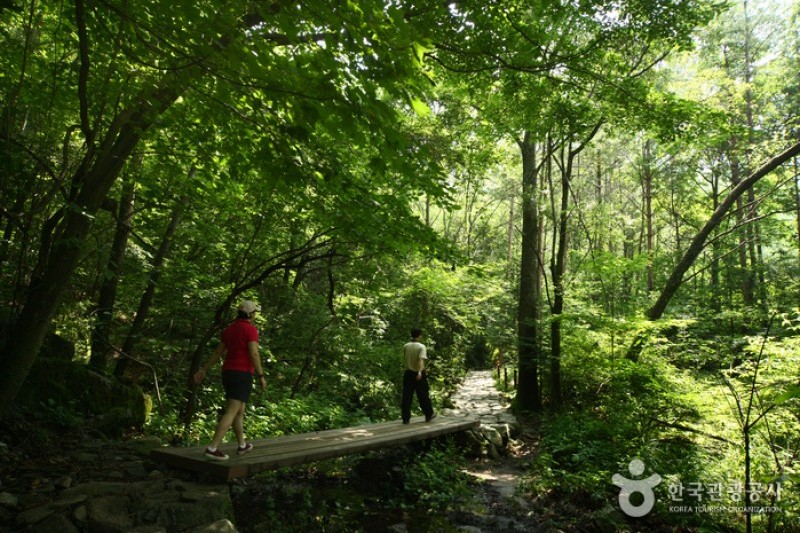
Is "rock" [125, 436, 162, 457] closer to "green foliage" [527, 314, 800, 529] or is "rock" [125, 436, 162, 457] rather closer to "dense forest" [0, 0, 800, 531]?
"dense forest" [0, 0, 800, 531]

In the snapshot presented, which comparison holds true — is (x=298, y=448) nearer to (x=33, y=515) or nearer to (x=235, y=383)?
(x=235, y=383)

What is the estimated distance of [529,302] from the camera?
13.2 meters

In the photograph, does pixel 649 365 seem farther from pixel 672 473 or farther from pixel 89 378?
pixel 89 378

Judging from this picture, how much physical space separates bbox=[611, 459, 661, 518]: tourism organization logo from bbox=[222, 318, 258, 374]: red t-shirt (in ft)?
17.6

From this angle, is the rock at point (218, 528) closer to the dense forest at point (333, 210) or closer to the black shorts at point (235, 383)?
the black shorts at point (235, 383)

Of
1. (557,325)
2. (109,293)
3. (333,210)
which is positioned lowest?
(557,325)

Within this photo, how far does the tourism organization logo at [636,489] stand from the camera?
5.68m

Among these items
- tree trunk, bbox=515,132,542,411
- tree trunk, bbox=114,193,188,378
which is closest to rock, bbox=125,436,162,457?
tree trunk, bbox=114,193,188,378

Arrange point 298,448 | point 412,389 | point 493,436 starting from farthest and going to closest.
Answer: point 493,436
point 412,389
point 298,448

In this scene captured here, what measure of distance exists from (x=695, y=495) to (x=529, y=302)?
25.9 ft

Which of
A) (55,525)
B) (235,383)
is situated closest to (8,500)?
(55,525)

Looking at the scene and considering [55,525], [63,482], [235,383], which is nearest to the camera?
[55,525]

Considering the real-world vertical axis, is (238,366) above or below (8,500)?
above

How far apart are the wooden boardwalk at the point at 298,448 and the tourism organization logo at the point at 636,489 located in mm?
3110
